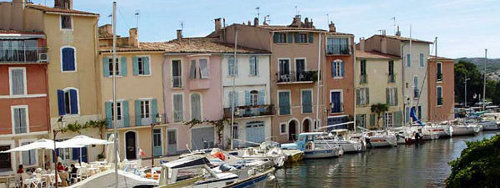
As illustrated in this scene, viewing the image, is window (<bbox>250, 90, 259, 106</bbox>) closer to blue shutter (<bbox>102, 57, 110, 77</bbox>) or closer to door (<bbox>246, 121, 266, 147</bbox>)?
door (<bbox>246, 121, 266, 147</bbox>)

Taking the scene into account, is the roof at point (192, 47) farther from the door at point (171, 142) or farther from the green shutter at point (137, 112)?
the door at point (171, 142)

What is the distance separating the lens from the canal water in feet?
117

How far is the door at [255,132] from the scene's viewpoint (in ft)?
161

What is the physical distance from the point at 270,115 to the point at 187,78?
8058 mm

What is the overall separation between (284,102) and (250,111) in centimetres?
417

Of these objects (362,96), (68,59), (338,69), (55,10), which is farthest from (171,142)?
(362,96)

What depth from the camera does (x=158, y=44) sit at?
46094mm

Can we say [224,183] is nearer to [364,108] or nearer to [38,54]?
[38,54]

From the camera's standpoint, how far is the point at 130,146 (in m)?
42.8

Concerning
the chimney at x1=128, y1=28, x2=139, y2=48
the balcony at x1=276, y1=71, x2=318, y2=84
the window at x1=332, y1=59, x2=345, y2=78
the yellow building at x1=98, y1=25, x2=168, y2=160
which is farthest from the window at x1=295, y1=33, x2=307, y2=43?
the chimney at x1=128, y1=28, x2=139, y2=48

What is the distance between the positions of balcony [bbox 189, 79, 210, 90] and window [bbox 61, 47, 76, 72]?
28.7ft

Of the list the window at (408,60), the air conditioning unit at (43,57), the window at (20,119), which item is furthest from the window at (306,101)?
the window at (20,119)

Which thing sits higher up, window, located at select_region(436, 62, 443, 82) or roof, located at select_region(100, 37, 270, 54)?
roof, located at select_region(100, 37, 270, 54)

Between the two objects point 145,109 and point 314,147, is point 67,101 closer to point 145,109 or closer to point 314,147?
point 145,109
